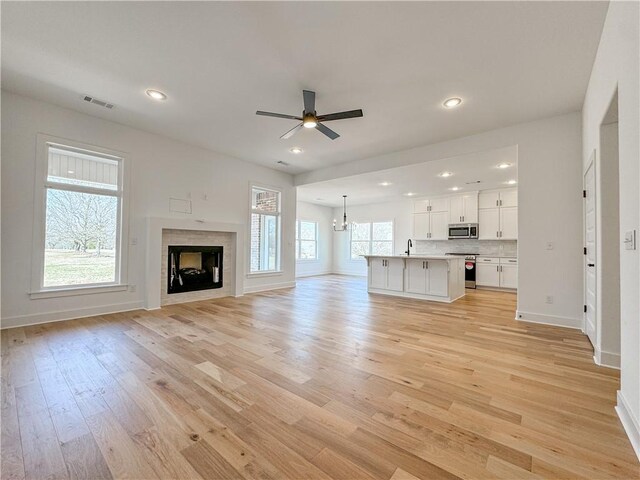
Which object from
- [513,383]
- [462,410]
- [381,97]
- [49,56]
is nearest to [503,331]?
[513,383]

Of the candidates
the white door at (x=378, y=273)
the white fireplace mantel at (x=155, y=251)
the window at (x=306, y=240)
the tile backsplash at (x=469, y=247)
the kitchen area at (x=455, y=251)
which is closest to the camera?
the white fireplace mantel at (x=155, y=251)

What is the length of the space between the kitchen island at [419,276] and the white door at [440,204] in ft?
8.65

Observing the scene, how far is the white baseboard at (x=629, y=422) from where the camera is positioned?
149 cm

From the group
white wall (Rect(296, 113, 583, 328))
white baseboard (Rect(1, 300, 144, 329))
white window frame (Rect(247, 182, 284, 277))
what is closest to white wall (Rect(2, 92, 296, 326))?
white baseboard (Rect(1, 300, 144, 329))

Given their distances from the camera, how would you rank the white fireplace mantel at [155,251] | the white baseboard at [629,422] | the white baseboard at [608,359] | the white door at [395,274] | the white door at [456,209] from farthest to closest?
the white door at [456,209], the white door at [395,274], the white fireplace mantel at [155,251], the white baseboard at [608,359], the white baseboard at [629,422]

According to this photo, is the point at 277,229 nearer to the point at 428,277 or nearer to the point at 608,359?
the point at 428,277

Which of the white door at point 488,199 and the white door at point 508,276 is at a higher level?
the white door at point 488,199

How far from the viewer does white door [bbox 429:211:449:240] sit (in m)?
8.38

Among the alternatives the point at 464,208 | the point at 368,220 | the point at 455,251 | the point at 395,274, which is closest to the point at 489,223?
Result: the point at 464,208

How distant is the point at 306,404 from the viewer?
1904mm

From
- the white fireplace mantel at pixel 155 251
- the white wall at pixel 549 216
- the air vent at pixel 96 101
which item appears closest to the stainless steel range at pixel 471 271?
the white wall at pixel 549 216

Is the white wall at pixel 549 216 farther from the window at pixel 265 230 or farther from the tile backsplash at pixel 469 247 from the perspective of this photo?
the window at pixel 265 230

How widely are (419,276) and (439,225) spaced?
3.39 meters

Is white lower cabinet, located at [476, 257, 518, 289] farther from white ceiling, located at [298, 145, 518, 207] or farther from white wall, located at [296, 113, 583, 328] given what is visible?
white wall, located at [296, 113, 583, 328]
